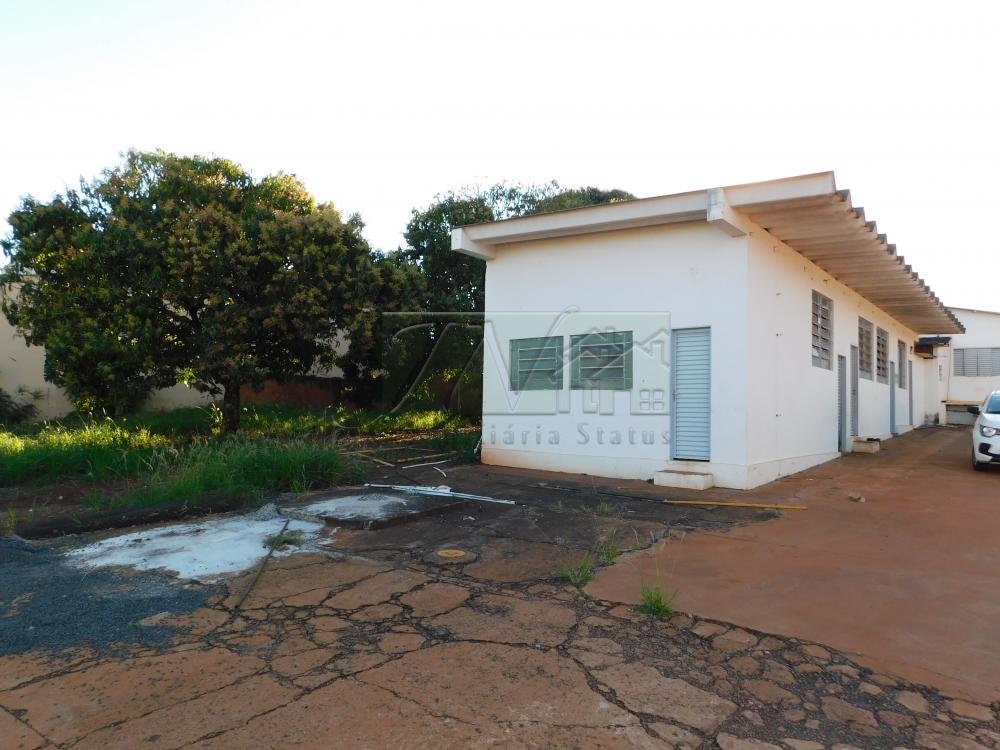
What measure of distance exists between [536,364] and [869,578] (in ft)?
20.5

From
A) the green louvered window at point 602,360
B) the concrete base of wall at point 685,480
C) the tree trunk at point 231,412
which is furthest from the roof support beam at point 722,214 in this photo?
the tree trunk at point 231,412

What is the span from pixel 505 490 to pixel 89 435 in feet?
21.1

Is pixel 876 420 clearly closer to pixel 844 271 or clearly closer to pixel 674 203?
pixel 844 271

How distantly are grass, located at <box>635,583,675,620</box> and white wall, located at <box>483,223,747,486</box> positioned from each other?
4.71 meters

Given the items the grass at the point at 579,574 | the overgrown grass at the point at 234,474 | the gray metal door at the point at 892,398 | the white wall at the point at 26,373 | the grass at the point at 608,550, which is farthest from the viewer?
the gray metal door at the point at 892,398

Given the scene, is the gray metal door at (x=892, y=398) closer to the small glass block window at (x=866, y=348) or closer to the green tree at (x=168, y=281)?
the small glass block window at (x=866, y=348)

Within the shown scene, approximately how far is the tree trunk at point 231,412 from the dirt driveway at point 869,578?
866 cm

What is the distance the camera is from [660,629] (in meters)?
3.97

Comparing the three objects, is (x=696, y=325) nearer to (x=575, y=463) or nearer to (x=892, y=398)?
(x=575, y=463)

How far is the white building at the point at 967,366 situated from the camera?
82.1 feet

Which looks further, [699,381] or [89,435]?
[89,435]

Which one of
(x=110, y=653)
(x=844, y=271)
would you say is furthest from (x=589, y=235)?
(x=110, y=653)

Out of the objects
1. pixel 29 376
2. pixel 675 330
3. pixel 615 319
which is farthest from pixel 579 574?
pixel 29 376

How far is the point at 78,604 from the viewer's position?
4422 millimetres
